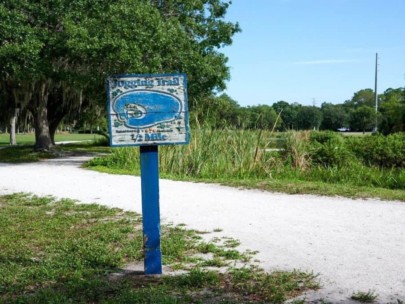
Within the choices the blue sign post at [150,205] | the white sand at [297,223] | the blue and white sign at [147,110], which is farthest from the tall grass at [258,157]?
the blue and white sign at [147,110]

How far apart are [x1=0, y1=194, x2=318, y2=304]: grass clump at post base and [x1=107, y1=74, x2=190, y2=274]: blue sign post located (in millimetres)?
885

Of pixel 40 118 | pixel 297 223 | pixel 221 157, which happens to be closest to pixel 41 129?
pixel 40 118

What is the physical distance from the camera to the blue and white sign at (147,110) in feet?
15.6

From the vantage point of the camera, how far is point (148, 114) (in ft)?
15.8

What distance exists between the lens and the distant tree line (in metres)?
15.4

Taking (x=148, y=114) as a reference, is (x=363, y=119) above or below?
above

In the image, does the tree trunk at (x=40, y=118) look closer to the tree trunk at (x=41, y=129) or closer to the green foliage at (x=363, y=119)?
the tree trunk at (x=41, y=129)

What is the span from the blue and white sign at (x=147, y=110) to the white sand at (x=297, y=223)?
1.71 metres

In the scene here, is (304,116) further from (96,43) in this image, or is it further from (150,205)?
(150,205)

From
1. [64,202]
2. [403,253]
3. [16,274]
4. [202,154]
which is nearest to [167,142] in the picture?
[16,274]

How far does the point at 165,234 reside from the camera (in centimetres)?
661

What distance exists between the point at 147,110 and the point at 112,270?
161cm

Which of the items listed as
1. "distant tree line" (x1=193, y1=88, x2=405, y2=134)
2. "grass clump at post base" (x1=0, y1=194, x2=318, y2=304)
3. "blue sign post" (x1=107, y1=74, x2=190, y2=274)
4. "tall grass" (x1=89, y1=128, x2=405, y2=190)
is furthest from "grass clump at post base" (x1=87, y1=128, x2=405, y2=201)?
"blue sign post" (x1=107, y1=74, x2=190, y2=274)

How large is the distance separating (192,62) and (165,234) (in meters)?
12.2
